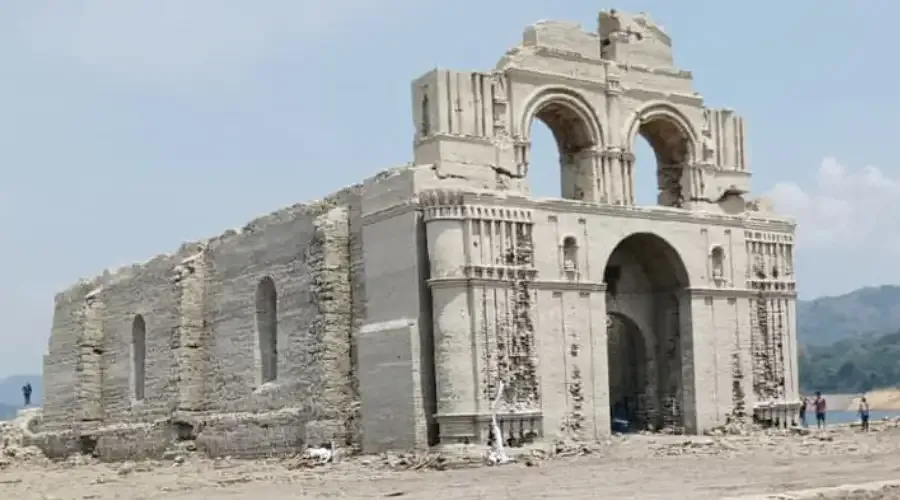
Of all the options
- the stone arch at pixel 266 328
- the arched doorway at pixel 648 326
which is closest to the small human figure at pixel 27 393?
the stone arch at pixel 266 328

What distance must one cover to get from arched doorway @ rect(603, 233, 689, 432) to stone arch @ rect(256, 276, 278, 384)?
24.4 feet

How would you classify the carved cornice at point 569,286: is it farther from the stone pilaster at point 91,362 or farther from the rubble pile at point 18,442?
the rubble pile at point 18,442

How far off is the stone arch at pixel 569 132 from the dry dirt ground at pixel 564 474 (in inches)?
211

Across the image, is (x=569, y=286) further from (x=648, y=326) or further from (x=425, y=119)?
(x=425, y=119)

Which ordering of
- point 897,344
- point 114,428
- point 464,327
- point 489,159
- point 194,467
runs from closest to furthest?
point 464,327
point 489,159
point 194,467
point 114,428
point 897,344

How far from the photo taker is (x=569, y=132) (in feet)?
94.7

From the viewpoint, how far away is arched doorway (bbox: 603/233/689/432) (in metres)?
29.0

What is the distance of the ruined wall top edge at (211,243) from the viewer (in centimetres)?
A: 2798

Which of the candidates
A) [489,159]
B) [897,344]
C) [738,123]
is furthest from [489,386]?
[897,344]

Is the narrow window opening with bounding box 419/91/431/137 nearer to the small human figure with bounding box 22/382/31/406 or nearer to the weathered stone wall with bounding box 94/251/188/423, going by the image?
the weathered stone wall with bounding box 94/251/188/423

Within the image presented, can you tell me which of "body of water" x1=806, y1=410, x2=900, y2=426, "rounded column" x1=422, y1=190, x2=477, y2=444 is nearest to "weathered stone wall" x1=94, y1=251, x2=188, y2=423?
"rounded column" x1=422, y1=190, x2=477, y2=444

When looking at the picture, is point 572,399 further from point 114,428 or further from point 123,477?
point 114,428

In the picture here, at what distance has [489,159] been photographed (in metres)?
26.7

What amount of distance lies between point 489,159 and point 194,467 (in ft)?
30.6
